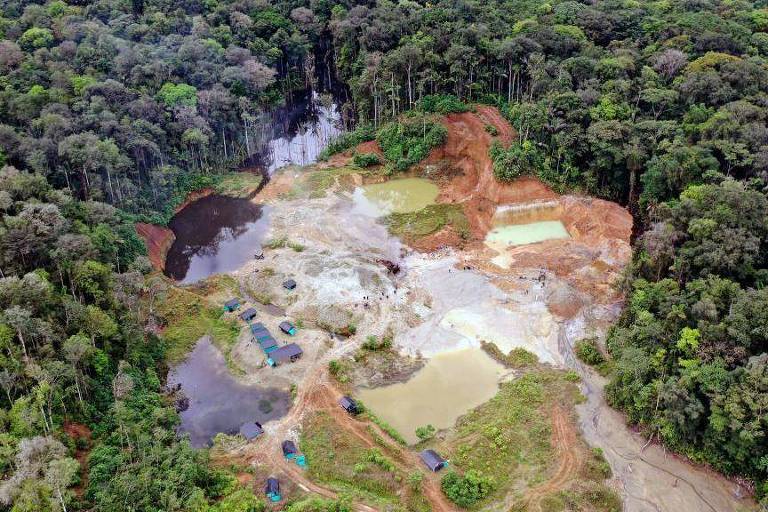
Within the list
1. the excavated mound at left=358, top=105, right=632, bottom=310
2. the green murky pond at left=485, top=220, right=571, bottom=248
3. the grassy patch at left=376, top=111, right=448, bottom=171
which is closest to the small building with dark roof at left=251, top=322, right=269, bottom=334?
the excavated mound at left=358, top=105, right=632, bottom=310

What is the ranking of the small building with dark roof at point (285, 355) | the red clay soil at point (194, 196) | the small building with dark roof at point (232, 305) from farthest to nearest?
the red clay soil at point (194, 196)
the small building with dark roof at point (232, 305)
the small building with dark roof at point (285, 355)

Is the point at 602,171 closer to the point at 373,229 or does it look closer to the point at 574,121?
the point at 574,121

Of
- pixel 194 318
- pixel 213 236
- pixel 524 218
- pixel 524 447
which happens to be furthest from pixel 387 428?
pixel 213 236

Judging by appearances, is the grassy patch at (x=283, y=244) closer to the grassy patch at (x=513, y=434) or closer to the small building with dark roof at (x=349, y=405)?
the small building with dark roof at (x=349, y=405)

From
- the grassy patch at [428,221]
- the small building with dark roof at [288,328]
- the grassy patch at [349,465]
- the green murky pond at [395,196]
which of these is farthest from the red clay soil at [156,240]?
the grassy patch at [349,465]

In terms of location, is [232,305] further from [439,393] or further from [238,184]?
[238,184]

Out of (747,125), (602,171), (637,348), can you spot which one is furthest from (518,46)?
(637,348)

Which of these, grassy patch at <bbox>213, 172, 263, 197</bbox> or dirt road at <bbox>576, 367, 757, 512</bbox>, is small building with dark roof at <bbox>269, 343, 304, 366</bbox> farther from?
grassy patch at <bbox>213, 172, 263, 197</bbox>
